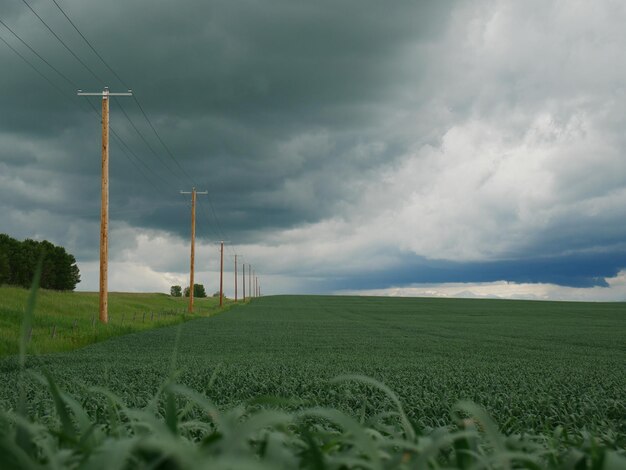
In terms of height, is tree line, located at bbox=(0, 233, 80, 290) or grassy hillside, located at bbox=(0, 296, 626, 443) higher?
tree line, located at bbox=(0, 233, 80, 290)

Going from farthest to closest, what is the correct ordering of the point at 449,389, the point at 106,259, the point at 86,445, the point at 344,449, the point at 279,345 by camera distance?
the point at 106,259 < the point at 279,345 < the point at 449,389 < the point at 344,449 < the point at 86,445

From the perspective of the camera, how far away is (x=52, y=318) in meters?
27.7

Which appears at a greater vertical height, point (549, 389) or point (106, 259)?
point (106, 259)

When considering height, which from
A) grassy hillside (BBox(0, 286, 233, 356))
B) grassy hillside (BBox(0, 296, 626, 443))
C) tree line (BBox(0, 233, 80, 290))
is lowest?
grassy hillside (BBox(0, 296, 626, 443))

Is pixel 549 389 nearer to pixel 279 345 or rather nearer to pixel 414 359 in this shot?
pixel 414 359

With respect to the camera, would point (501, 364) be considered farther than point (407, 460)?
Yes

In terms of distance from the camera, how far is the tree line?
88688mm

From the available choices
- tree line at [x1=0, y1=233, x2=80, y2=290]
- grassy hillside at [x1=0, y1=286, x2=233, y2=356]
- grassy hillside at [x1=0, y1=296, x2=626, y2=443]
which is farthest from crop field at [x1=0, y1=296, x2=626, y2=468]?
tree line at [x1=0, y1=233, x2=80, y2=290]

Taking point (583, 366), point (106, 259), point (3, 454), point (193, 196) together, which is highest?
point (193, 196)

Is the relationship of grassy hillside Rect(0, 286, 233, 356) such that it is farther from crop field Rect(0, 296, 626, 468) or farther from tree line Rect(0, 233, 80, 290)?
tree line Rect(0, 233, 80, 290)

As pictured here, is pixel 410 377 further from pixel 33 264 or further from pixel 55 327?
pixel 33 264

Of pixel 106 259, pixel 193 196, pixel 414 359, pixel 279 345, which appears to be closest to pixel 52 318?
pixel 106 259

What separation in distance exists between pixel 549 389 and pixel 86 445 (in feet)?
32.7

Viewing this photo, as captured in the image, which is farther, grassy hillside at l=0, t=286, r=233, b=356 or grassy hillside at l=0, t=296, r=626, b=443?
grassy hillside at l=0, t=286, r=233, b=356
